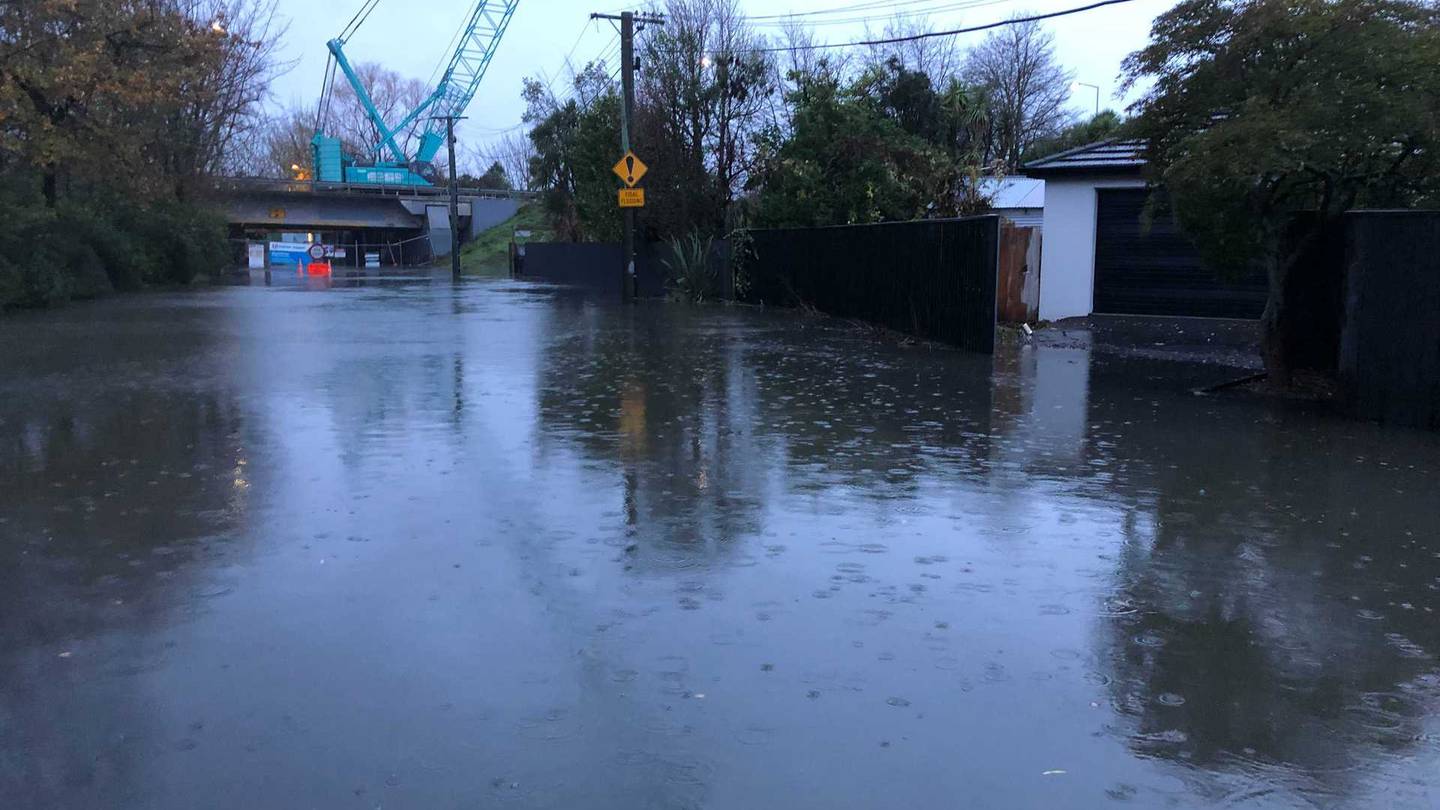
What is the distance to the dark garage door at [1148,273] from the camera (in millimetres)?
20812

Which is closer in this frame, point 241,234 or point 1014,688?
point 1014,688

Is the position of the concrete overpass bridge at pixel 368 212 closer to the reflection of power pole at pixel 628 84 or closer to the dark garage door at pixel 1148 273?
the reflection of power pole at pixel 628 84

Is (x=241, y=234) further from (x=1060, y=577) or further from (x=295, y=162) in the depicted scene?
(x=1060, y=577)

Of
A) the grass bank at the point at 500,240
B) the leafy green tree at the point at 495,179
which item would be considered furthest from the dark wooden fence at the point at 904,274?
the leafy green tree at the point at 495,179

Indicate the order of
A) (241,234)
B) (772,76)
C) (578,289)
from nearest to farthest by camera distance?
(772,76) < (578,289) < (241,234)

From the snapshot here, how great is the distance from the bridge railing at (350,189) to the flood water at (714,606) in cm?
6026

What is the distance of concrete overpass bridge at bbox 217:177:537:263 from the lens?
249ft

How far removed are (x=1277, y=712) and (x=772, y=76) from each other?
103 feet

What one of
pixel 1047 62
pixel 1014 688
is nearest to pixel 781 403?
pixel 1014 688

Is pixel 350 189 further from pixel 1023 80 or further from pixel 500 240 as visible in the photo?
pixel 1023 80

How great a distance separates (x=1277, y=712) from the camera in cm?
443

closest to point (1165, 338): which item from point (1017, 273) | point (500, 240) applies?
point (1017, 273)

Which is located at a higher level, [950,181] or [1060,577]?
[950,181]

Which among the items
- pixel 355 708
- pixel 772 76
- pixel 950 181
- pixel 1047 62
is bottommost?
pixel 355 708
